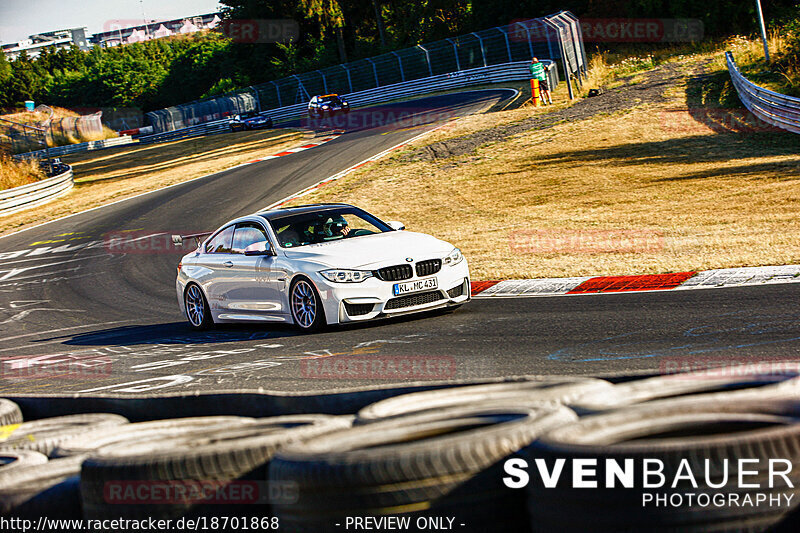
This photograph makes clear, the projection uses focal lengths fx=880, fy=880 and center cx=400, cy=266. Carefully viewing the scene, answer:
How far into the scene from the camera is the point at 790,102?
22328 mm

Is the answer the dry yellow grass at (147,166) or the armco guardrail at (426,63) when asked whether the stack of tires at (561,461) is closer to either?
the dry yellow grass at (147,166)

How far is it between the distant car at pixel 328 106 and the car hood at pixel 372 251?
→ 42921mm

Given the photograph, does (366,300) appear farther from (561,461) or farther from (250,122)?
(250,122)

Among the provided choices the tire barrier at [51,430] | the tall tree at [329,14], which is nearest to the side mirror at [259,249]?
the tire barrier at [51,430]

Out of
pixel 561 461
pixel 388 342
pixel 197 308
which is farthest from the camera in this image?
pixel 197 308

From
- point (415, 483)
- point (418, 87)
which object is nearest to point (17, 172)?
point (418, 87)

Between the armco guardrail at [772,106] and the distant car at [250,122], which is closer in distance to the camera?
the armco guardrail at [772,106]

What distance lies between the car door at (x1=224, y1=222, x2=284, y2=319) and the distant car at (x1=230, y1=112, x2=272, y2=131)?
4681cm

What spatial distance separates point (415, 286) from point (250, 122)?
4961 centimetres

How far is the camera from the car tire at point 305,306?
1016cm

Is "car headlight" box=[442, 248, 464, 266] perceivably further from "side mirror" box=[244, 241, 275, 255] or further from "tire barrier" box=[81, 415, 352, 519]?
"tire barrier" box=[81, 415, 352, 519]

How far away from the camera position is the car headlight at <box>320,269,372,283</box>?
32.7 ft

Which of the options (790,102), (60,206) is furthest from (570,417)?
(60,206)

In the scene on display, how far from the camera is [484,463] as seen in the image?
3.14 m
